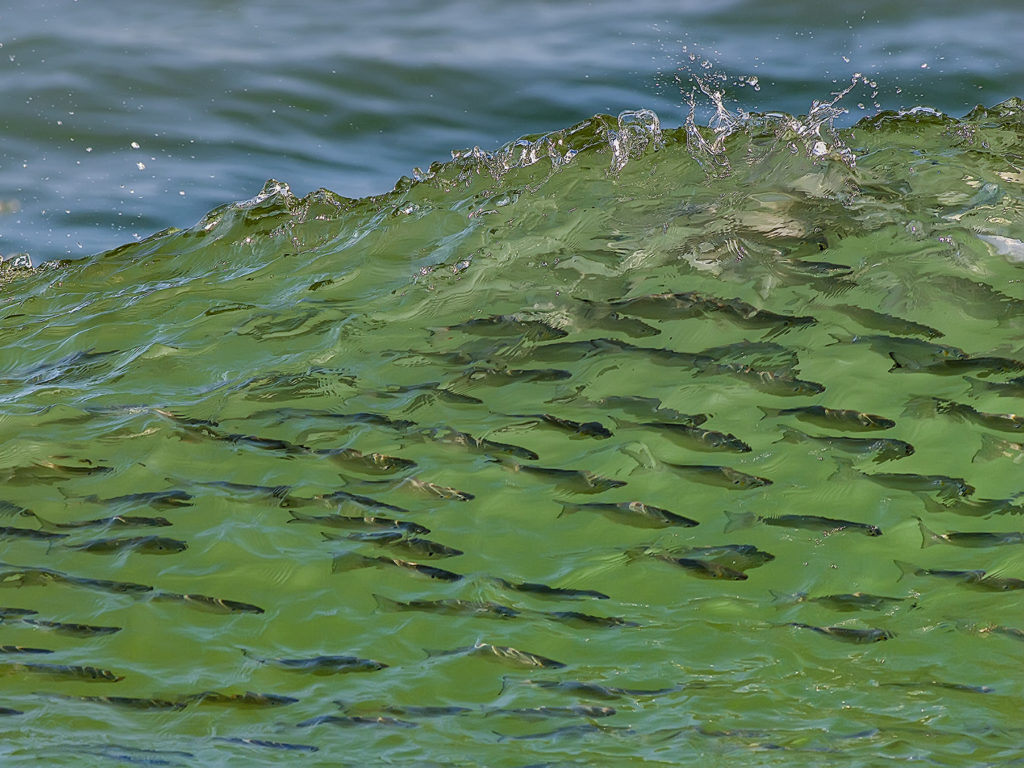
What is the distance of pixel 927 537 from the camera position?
2.78 m

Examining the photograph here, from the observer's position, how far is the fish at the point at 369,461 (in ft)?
10.2

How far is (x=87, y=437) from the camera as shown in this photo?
3.29m

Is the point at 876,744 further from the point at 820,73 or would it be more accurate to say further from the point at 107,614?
the point at 820,73

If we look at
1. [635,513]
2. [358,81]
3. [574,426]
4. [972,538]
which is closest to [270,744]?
[635,513]

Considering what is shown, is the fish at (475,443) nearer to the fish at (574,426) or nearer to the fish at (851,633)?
the fish at (574,426)

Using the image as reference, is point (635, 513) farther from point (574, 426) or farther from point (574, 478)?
point (574, 426)

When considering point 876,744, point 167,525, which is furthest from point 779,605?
point 167,525

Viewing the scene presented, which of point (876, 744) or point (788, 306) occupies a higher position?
point (788, 306)

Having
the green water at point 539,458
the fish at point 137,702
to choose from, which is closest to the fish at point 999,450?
the green water at point 539,458

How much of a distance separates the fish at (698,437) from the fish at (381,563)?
73 centimetres

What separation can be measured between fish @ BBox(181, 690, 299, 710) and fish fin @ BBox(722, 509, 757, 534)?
1.12 metres

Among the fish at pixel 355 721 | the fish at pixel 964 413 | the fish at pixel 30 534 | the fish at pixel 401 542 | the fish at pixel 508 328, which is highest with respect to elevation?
the fish at pixel 508 328

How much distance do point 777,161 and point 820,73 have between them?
7.67 ft

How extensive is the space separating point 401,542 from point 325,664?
1.47 feet
